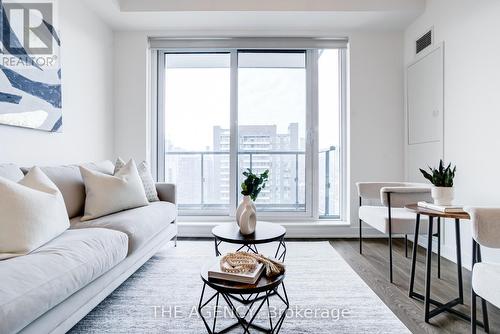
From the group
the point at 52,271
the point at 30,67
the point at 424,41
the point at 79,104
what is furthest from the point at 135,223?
the point at 424,41

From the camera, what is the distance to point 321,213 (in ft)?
12.0

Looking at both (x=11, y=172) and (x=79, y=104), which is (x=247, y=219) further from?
(x=79, y=104)

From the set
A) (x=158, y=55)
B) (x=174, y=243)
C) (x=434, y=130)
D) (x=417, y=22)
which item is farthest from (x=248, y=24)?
(x=174, y=243)

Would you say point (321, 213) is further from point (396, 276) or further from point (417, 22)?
point (417, 22)

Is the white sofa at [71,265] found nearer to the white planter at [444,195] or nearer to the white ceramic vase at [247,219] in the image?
the white ceramic vase at [247,219]

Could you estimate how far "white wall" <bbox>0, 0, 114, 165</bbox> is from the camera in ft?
6.83

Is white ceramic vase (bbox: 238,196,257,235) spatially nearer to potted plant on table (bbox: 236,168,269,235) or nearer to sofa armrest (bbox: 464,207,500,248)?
potted plant on table (bbox: 236,168,269,235)

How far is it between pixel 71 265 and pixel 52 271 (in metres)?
0.10

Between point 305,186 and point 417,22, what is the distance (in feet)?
7.27
